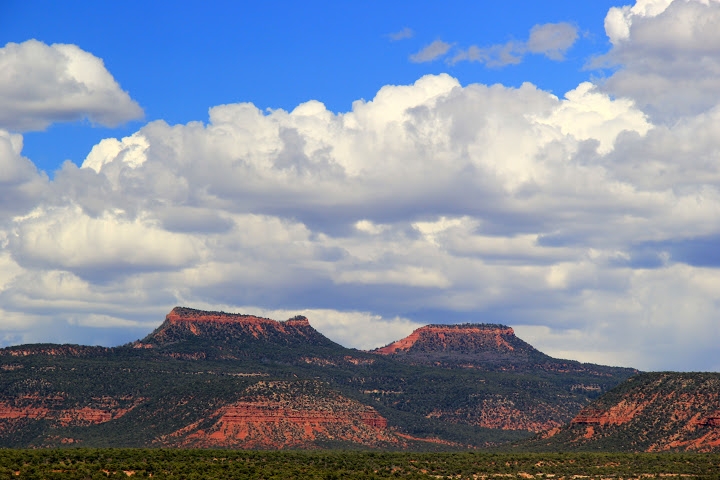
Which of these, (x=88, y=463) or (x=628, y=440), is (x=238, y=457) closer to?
(x=88, y=463)

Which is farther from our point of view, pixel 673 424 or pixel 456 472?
pixel 673 424

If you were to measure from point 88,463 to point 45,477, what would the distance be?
11441 millimetres

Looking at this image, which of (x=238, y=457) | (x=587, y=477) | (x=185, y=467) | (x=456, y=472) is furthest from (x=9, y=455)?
(x=587, y=477)

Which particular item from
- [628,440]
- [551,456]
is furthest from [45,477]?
[628,440]

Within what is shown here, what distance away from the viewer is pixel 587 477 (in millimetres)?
148750

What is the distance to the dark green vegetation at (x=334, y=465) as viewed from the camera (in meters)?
128

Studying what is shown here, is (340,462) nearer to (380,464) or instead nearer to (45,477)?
(380,464)

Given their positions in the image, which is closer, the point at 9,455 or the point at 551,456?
the point at 9,455

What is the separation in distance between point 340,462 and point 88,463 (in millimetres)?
32248

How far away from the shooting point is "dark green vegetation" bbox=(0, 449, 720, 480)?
420 ft

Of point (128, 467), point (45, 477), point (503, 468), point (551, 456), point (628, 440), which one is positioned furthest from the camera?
point (628, 440)

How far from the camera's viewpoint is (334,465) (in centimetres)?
14950

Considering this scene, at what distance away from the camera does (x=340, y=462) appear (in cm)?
15175

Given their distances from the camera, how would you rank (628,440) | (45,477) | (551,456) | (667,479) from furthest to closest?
(628,440), (551,456), (667,479), (45,477)
